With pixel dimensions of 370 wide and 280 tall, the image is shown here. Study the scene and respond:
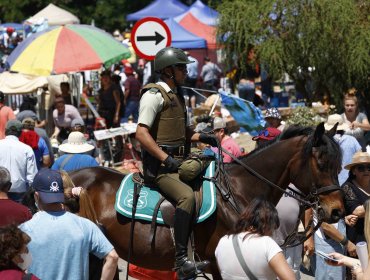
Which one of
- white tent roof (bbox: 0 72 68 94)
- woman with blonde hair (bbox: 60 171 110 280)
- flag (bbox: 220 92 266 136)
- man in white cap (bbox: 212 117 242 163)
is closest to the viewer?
woman with blonde hair (bbox: 60 171 110 280)

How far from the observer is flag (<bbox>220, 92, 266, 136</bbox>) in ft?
Answer: 49.6

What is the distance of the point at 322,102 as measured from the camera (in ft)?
59.4

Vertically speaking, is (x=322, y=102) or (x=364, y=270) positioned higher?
(x=364, y=270)

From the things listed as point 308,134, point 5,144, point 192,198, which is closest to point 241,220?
point 192,198

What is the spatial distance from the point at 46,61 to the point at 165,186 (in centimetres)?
999

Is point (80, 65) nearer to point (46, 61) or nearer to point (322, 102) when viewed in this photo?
point (46, 61)

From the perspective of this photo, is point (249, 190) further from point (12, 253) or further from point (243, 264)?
point (12, 253)

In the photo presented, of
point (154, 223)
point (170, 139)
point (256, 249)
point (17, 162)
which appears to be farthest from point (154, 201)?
point (17, 162)

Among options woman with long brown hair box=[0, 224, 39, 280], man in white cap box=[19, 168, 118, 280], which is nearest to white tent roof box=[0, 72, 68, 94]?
man in white cap box=[19, 168, 118, 280]

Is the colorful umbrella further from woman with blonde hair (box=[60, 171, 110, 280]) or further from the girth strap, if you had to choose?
woman with blonde hair (box=[60, 171, 110, 280])

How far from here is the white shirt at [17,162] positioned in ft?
37.9

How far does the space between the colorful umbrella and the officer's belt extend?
9.27 meters

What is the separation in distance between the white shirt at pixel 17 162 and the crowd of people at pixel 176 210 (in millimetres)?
12

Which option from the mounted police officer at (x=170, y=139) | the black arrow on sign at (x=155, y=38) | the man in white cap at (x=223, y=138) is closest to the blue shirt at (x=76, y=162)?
the man in white cap at (x=223, y=138)
